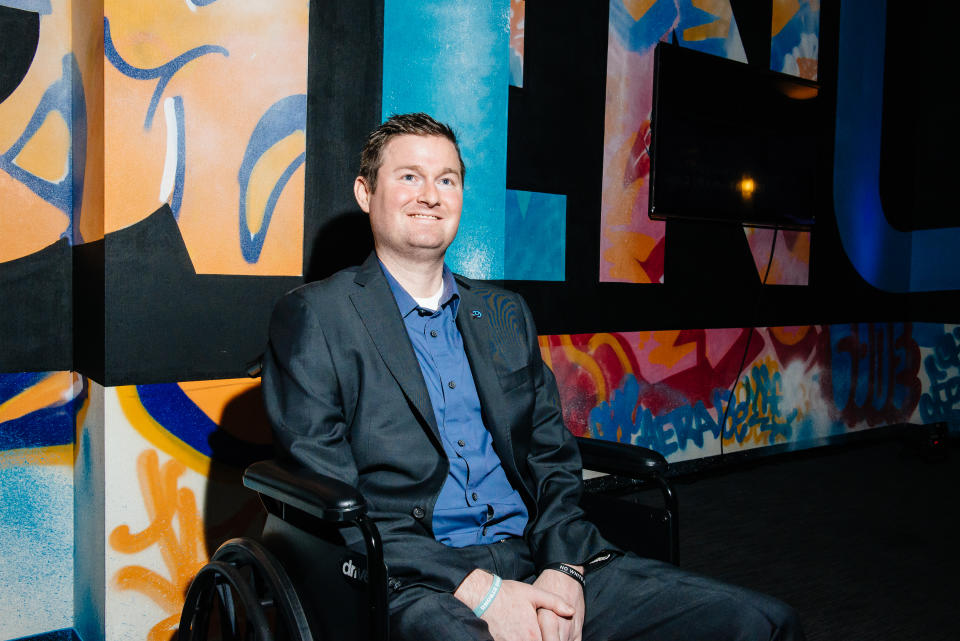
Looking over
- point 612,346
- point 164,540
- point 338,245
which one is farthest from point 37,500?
point 612,346

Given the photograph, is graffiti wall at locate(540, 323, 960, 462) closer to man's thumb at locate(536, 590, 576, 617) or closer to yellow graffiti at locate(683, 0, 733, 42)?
yellow graffiti at locate(683, 0, 733, 42)

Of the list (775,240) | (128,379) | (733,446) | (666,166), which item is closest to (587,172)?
(666,166)

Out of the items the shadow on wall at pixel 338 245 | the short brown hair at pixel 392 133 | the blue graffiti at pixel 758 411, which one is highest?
the short brown hair at pixel 392 133

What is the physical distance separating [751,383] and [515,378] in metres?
2.82

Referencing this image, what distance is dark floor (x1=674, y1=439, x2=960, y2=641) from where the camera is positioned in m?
2.41

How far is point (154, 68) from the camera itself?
1843 mm

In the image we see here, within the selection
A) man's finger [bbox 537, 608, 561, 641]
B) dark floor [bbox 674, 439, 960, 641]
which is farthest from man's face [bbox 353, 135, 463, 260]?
dark floor [bbox 674, 439, 960, 641]

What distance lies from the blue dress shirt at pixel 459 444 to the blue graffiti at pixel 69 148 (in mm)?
1006

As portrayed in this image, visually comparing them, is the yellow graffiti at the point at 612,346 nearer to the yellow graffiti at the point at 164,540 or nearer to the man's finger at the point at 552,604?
the yellow graffiti at the point at 164,540

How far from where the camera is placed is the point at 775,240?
162 inches

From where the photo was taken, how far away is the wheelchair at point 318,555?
3.71 ft

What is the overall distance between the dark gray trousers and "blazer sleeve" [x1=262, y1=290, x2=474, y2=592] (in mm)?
45

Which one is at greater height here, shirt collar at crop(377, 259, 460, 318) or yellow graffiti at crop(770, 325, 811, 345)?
shirt collar at crop(377, 259, 460, 318)

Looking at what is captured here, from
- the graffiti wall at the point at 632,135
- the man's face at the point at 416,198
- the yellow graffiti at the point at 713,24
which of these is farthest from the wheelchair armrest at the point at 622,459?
the yellow graffiti at the point at 713,24
